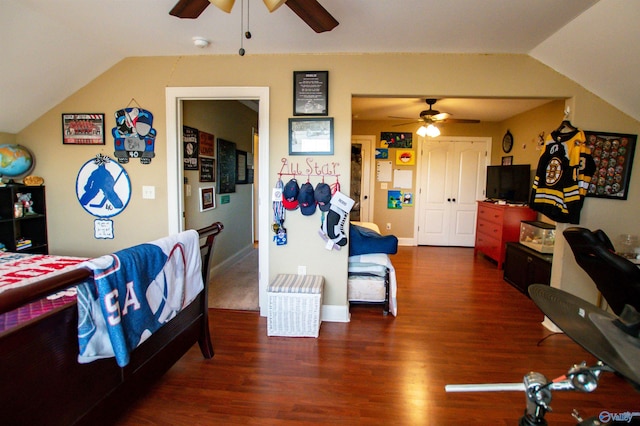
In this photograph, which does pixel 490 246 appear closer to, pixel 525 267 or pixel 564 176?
pixel 525 267

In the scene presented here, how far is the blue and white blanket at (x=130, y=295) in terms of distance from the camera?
3.85 feet

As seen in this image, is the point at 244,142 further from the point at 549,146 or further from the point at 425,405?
the point at 425,405

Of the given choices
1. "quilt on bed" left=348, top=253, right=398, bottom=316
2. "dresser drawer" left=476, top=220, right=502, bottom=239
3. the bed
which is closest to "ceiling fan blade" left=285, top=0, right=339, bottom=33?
the bed

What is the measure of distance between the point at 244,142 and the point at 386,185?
2840 mm

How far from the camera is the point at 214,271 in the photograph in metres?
4.04

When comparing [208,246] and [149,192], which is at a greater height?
[149,192]

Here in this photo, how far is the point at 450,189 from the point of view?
6.05 meters

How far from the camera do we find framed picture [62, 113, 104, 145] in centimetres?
287

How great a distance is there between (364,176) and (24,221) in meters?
4.93

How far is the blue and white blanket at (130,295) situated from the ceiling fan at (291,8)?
1.21 meters

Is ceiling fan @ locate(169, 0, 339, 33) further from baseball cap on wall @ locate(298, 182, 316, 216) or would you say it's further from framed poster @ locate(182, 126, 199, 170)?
framed poster @ locate(182, 126, 199, 170)

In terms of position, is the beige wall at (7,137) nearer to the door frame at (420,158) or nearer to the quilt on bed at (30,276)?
the quilt on bed at (30,276)

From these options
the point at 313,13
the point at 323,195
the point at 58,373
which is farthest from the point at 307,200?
the point at 58,373

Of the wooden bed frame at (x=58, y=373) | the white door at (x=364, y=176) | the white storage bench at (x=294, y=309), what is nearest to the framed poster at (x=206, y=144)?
the white storage bench at (x=294, y=309)
